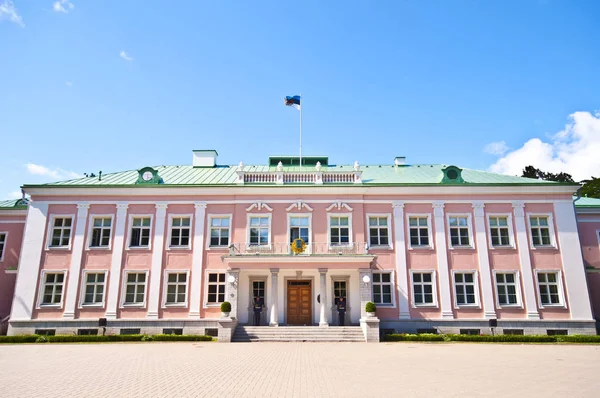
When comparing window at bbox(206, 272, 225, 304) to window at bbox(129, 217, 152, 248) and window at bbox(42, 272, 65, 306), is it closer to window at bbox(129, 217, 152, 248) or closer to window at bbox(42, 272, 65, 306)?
window at bbox(129, 217, 152, 248)

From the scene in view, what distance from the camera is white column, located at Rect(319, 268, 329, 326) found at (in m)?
22.4

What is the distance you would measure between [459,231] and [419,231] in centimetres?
252

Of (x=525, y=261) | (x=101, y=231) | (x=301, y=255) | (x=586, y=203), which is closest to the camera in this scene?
(x=301, y=255)

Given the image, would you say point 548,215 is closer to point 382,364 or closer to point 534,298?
point 534,298

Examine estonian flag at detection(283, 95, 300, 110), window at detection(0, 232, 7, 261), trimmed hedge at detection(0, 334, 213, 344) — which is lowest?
trimmed hedge at detection(0, 334, 213, 344)

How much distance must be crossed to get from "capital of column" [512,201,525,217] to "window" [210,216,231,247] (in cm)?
1831

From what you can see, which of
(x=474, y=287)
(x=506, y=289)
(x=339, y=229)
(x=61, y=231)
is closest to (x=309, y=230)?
(x=339, y=229)

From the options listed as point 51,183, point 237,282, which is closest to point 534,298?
point 237,282

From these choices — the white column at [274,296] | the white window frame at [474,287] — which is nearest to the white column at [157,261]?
the white column at [274,296]

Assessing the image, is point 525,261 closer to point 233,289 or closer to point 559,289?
point 559,289

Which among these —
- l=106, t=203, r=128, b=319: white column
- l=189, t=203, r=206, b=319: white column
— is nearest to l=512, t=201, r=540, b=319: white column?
l=189, t=203, r=206, b=319: white column

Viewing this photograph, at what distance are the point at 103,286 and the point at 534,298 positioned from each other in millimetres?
26150

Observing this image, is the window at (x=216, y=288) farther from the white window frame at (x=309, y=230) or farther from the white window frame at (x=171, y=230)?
the white window frame at (x=309, y=230)

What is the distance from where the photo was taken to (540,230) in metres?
24.8
